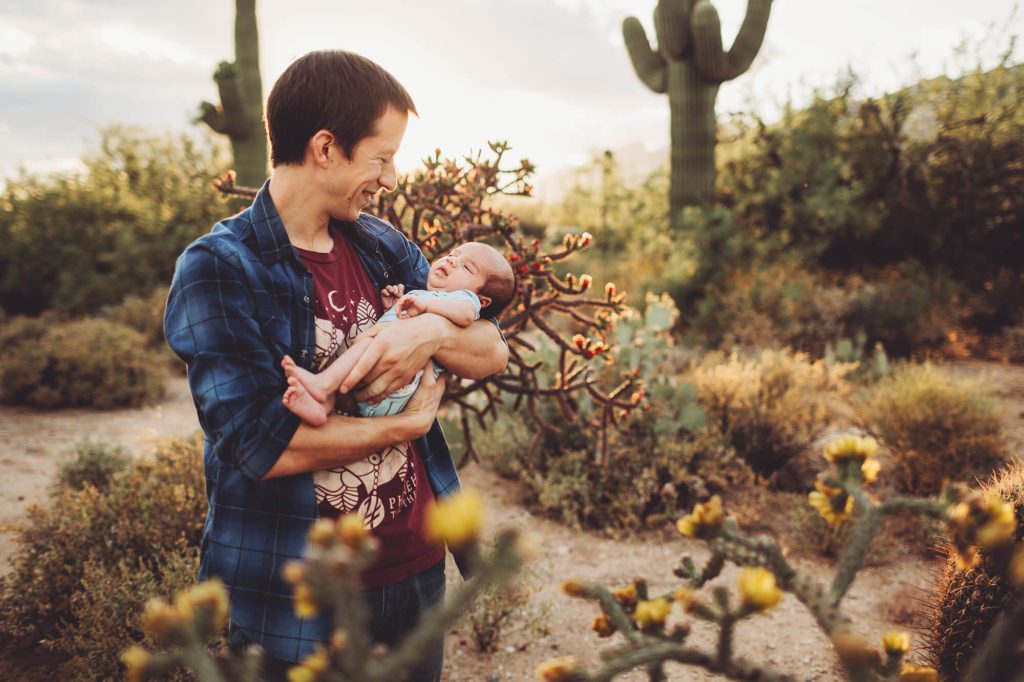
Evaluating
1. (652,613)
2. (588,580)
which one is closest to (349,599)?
(652,613)

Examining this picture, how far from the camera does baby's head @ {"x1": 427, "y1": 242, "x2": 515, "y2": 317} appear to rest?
77.5 inches

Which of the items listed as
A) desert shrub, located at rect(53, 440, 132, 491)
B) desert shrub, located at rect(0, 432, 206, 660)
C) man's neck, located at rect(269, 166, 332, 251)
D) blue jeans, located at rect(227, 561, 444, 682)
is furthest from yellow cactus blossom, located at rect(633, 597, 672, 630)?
desert shrub, located at rect(53, 440, 132, 491)

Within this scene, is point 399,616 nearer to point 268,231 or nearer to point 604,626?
point 604,626

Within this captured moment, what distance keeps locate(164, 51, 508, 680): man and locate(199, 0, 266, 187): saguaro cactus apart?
664 centimetres

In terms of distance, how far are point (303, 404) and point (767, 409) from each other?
13.6 ft

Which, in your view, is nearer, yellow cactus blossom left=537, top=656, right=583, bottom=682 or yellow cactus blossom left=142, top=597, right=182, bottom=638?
yellow cactus blossom left=142, top=597, right=182, bottom=638

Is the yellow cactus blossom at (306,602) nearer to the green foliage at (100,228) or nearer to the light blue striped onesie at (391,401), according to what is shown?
the light blue striped onesie at (391,401)

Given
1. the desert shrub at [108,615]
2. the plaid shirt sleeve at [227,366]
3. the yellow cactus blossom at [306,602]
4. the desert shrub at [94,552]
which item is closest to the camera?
the yellow cactus blossom at [306,602]

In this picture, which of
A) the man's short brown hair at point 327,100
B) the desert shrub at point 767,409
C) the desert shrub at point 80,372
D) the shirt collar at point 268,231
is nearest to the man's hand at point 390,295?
the shirt collar at point 268,231

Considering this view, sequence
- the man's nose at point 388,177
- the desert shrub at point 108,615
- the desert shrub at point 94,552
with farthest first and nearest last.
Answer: the desert shrub at point 94,552, the desert shrub at point 108,615, the man's nose at point 388,177

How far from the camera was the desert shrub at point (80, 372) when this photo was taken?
623cm

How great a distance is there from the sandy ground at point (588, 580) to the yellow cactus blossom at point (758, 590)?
7.65ft

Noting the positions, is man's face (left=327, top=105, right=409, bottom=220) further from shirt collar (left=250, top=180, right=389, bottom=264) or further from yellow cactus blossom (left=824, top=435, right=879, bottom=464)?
yellow cactus blossom (left=824, top=435, right=879, bottom=464)

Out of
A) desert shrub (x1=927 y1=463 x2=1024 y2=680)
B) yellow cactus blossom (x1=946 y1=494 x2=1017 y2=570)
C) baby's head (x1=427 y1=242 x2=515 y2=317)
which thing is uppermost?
baby's head (x1=427 y1=242 x2=515 y2=317)
